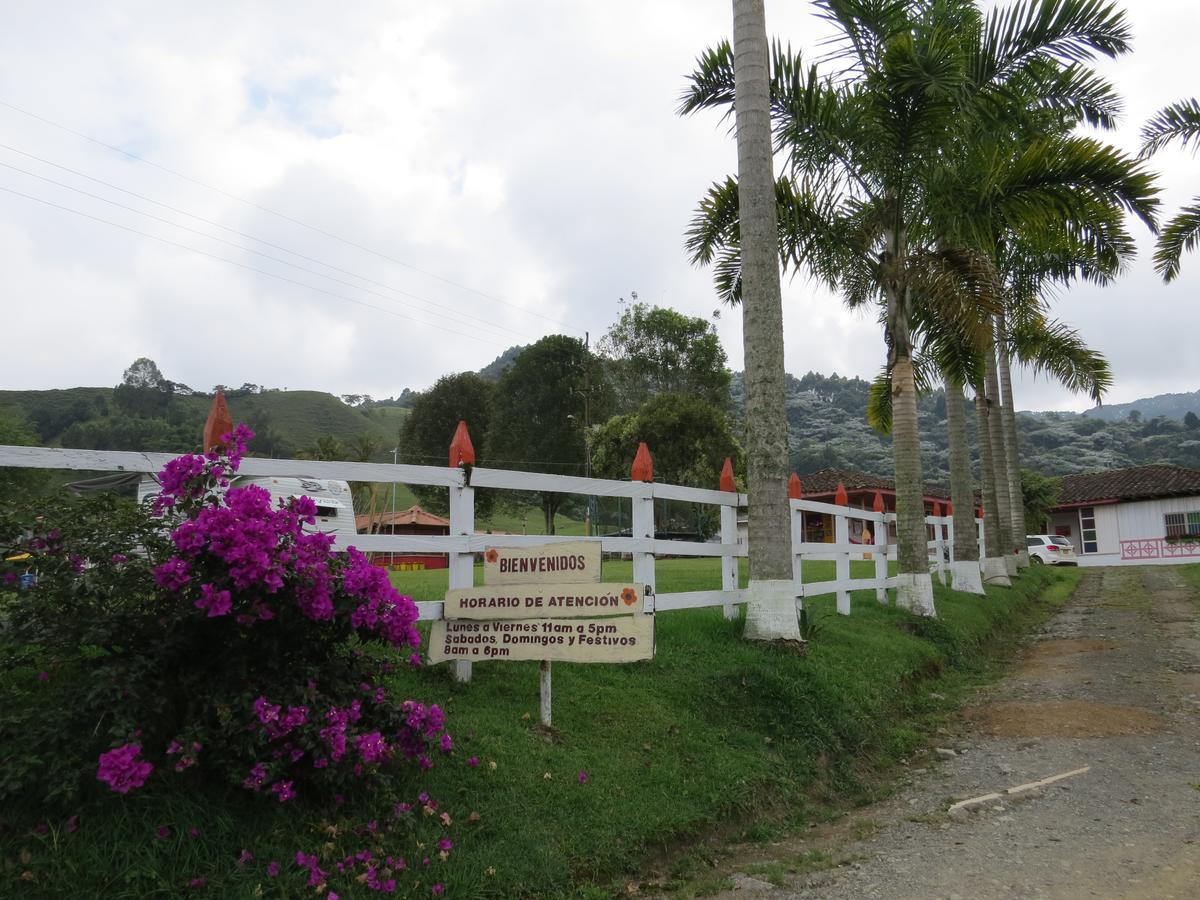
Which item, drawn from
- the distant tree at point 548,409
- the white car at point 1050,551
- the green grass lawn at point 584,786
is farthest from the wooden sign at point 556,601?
the distant tree at point 548,409

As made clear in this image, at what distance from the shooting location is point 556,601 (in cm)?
525

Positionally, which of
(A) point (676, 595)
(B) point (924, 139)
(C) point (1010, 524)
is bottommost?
(A) point (676, 595)

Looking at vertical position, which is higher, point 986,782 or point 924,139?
point 924,139

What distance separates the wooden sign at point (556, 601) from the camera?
206 inches

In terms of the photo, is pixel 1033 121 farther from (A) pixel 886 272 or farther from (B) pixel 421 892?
(B) pixel 421 892

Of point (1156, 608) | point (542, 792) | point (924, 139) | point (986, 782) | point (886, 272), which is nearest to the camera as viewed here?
point (542, 792)

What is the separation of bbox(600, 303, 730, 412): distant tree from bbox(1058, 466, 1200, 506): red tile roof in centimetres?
1876

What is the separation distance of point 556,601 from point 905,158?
932 centimetres

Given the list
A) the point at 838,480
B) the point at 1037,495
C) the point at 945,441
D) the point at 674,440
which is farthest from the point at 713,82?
the point at 945,441

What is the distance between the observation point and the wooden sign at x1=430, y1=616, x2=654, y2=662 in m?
5.14

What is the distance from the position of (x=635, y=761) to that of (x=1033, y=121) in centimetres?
1413

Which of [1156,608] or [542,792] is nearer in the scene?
[542,792]

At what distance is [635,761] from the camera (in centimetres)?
520

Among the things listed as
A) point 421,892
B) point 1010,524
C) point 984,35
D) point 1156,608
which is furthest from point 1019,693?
point 1010,524
